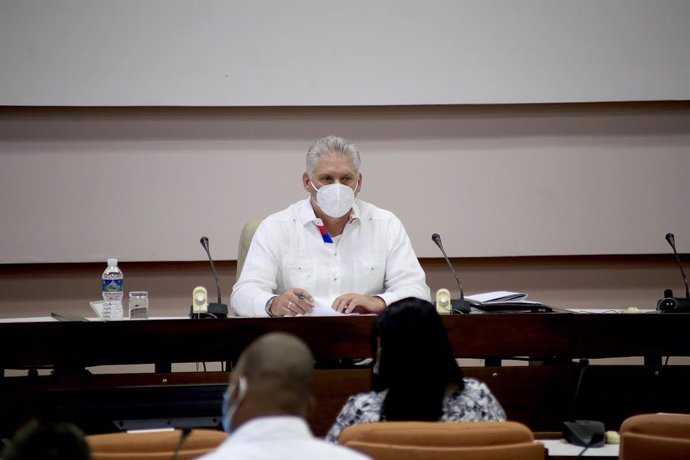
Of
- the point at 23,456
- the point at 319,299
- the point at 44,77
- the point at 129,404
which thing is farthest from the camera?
the point at 44,77

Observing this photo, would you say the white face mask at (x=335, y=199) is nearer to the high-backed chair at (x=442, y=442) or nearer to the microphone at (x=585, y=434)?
the microphone at (x=585, y=434)

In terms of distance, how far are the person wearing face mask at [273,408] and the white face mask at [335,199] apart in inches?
90.0

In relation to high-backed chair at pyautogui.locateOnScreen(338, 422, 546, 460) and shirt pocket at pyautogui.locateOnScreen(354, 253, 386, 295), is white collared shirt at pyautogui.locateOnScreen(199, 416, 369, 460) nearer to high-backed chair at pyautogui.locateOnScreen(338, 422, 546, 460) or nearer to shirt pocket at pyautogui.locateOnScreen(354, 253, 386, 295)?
high-backed chair at pyautogui.locateOnScreen(338, 422, 546, 460)

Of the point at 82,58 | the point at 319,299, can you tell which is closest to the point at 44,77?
the point at 82,58

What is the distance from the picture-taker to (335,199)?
3703mm

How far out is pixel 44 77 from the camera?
4.70 metres

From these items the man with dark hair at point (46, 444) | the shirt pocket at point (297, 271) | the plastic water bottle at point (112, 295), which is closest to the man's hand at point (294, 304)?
the shirt pocket at point (297, 271)

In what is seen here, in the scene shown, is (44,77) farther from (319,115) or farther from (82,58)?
(319,115)

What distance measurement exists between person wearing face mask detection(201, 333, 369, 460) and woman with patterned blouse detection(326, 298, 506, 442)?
61 centimetres

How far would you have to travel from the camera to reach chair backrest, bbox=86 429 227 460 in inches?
62.9

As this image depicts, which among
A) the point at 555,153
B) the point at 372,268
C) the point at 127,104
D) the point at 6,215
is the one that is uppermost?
the point at 127,104

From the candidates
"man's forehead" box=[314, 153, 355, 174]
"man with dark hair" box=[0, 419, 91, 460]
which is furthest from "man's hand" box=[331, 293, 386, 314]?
"man with dark hair" box=[0, 419, 91, 460]

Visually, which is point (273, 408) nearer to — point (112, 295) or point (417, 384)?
point (417, 384)

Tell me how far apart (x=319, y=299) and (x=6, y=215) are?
7.16 feet
